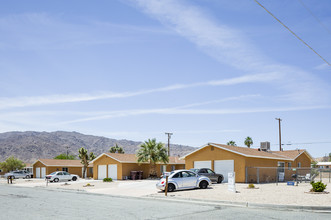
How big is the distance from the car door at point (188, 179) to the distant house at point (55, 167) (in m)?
38.4

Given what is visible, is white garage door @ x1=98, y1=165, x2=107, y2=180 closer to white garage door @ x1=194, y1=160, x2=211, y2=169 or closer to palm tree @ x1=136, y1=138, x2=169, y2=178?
palm tree @ x1=136, y1=138, x2=169, y2=178

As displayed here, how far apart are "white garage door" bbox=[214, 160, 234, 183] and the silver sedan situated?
8899mm

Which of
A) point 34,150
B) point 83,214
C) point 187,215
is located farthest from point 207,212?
point 34,150

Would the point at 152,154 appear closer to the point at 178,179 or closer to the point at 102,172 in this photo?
the point at 102,172

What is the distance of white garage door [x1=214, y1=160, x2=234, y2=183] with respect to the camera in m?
33.6

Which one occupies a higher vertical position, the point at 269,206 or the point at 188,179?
the point at 188,179

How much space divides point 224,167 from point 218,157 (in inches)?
45.4

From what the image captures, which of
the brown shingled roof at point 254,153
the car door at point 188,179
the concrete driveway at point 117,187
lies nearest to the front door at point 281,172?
Result: the brown shingled roof at point 254,153

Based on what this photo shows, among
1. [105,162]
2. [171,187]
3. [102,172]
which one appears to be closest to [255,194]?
[171,187]

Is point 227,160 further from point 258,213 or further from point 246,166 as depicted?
point 258,213

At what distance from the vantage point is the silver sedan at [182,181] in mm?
23859

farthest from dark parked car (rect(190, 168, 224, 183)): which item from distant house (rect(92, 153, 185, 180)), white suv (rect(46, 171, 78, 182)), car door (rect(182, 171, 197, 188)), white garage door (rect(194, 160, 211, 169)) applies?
white suv (rect(46, 171, 78, 182))

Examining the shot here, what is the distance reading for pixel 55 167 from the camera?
61.3 meters

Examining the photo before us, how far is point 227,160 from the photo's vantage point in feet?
111
